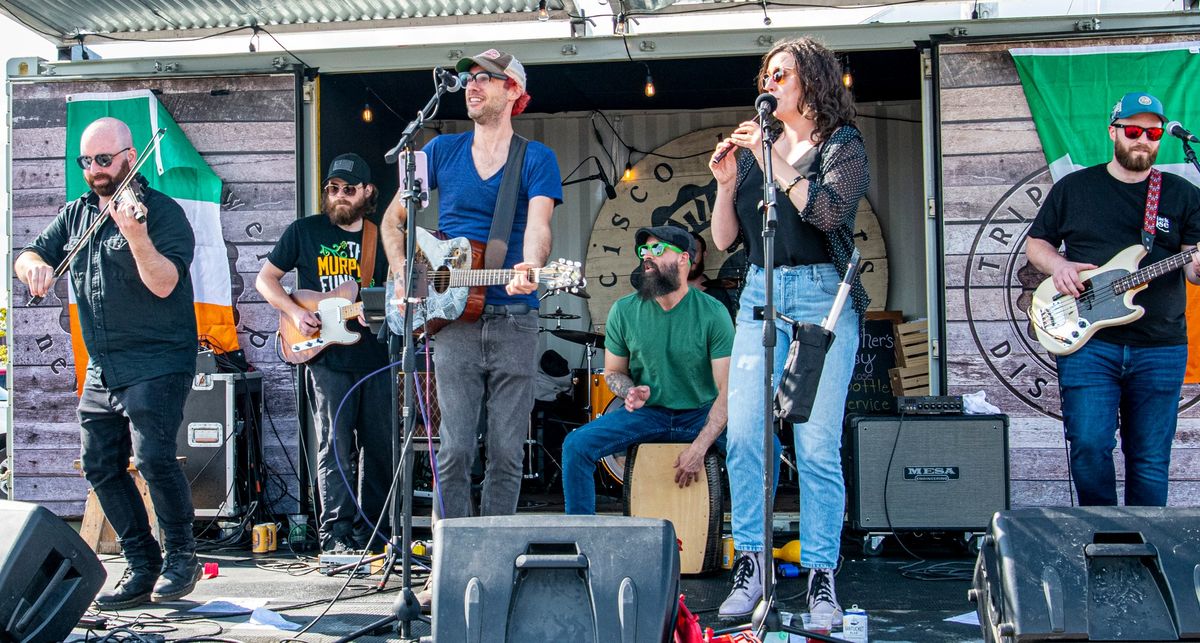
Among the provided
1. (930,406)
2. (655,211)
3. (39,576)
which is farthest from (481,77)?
(655,211)

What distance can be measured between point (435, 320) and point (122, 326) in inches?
52.5

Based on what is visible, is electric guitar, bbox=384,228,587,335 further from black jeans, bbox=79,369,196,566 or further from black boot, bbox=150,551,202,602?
black boot, bbox=150,551,202,602

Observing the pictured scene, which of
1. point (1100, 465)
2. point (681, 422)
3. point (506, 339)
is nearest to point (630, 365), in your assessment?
point (681, 422)

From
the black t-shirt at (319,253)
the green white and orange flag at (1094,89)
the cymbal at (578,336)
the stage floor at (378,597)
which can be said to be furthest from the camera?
the cymbal at (578,336)

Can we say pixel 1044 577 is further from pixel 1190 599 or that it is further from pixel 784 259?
pixel 784 259

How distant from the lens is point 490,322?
387cm

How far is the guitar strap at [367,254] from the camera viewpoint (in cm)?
561

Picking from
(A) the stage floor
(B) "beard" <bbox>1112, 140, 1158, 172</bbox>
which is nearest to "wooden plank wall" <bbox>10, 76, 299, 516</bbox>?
(A) the stage floor

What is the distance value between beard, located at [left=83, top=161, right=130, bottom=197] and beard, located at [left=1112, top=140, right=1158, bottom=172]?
4.06 metres

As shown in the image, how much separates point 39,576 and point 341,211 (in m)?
2.87

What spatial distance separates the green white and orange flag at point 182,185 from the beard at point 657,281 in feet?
8.34

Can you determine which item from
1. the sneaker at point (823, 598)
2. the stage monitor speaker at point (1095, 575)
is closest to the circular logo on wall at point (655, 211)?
the sneaker at point (823, 598)

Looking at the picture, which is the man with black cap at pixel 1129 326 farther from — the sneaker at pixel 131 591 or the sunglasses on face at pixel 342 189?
the sneaker at pixel 131 591

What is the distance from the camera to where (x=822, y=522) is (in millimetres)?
3449
